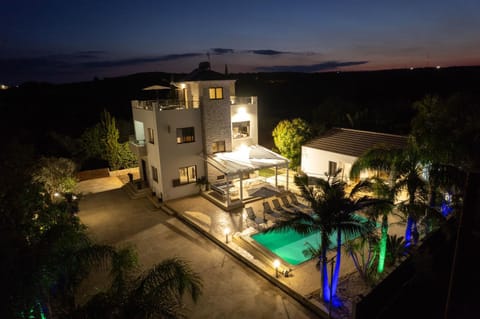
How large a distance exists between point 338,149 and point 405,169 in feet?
39.1

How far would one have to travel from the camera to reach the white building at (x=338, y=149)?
938 inches

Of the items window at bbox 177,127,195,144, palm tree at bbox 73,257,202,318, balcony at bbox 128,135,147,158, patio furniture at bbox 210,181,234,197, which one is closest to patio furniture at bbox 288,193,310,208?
patio furniture at bbox 210,181,234,197

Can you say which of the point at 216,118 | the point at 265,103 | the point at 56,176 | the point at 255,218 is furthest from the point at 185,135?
the point at 265,103

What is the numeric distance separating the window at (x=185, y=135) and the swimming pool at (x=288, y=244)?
967 cm

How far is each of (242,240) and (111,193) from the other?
14.3 m

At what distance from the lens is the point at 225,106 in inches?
979

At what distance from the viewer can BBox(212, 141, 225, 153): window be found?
25.2 meters

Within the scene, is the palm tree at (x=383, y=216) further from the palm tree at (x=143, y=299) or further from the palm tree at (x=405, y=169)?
the palm tree at (x=143, y=299)

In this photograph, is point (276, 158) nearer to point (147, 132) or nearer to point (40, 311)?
point (147, 132)

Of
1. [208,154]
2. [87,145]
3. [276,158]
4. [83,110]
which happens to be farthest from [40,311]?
[83,110]

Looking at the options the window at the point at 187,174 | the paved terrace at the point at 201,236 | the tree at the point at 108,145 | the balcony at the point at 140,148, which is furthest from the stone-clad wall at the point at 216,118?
the tree at the point at 108,145

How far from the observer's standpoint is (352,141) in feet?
83.8

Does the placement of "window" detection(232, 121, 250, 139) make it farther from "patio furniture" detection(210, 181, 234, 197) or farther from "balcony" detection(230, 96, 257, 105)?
"patio furniture" detection(210, 181, 234, 197)

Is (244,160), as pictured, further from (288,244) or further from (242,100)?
(288,244)
